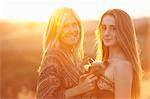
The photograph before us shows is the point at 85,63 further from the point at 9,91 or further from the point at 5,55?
the point at 5,55

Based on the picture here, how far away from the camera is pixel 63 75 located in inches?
280

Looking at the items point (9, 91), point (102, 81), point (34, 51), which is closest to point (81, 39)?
point (102, 81)

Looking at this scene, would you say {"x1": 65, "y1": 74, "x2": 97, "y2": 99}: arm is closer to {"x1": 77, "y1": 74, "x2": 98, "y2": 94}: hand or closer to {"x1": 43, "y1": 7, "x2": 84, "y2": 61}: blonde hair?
{"x1": 77, "y1": 74, "x2": 98, "y2": 94}: hand

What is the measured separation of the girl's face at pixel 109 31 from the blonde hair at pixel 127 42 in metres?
0.05

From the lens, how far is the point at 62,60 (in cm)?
716

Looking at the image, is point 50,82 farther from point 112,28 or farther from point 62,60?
point 112,28

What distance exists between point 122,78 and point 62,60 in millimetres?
757

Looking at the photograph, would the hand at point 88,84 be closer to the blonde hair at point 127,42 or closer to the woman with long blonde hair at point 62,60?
the woman with long blonde hair at point 62,60

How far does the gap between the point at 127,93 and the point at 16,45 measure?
57.1 feet

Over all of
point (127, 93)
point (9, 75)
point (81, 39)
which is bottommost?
point (9, 75)

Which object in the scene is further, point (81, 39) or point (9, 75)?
point (9, 75)

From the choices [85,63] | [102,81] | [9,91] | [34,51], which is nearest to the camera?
[102,81]

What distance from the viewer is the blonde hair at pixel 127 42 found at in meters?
7.03

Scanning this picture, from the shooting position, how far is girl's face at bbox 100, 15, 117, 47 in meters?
7.05
